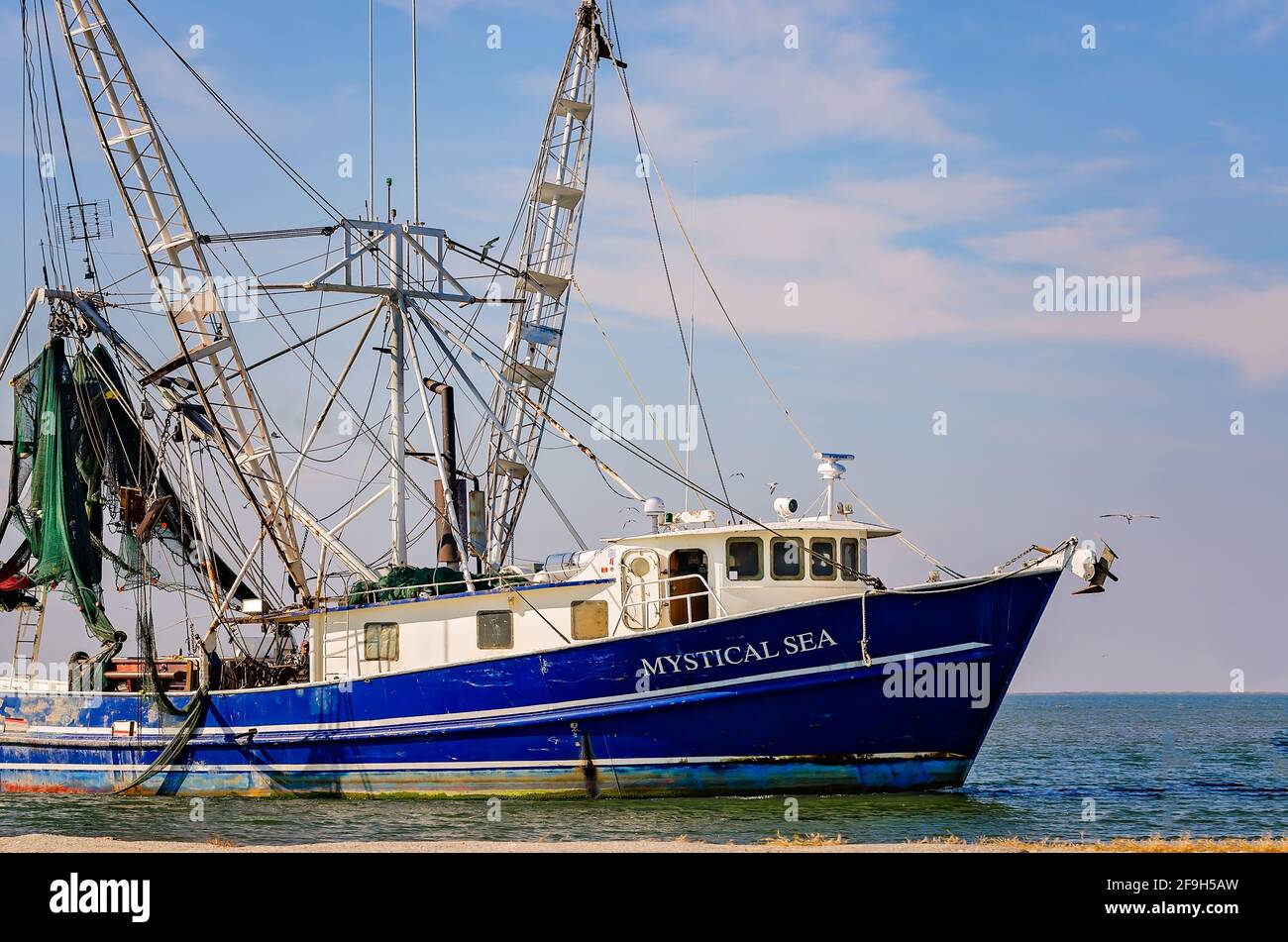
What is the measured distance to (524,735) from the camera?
2342cm

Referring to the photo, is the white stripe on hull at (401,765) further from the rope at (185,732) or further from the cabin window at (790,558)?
the cabin window at (790,558)

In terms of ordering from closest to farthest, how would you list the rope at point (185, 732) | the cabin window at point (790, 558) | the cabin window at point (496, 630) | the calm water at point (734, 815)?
1. the calm water at point (734, 815)
2. the cabin window at point (790, 558)
3. the cabin window at point (496, 630)
4. the rope at point (185, 732)

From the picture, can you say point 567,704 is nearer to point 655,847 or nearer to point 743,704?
point 743,704

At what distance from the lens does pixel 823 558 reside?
2342cm

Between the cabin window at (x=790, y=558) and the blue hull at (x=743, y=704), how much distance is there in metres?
1.54

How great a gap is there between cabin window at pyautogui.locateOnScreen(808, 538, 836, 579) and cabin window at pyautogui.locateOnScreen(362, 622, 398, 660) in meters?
7.66

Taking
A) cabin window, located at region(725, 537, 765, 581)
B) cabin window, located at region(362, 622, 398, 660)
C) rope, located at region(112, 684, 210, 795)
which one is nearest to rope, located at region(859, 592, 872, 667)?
cabin window, located at region(725, 537, 765, 581)

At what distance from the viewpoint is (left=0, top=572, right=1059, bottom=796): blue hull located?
2200 cm

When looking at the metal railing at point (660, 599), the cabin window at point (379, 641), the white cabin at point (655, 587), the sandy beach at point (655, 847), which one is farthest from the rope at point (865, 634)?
the cabin window at point (379, 641)

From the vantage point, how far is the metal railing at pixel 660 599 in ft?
75.2

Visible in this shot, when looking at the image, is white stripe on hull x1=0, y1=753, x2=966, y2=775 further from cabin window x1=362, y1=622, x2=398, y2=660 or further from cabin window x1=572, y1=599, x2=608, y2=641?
cabin window x1=572, y1=599, x2=608, y2=641

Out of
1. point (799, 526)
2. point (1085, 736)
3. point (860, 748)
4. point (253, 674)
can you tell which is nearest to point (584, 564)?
point (799, 526)
